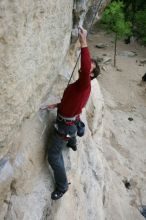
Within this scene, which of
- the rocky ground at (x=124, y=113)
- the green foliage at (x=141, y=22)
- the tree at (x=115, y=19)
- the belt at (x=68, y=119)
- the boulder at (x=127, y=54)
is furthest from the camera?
the green foliage at (x=141, y=22)

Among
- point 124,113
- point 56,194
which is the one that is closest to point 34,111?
point 56,194

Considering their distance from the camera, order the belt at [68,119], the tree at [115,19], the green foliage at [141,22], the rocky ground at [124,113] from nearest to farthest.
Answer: the belt at [68,119] → the rocky ground at [124,113] → the tree at [115,19] → the green foliage at [141,22]

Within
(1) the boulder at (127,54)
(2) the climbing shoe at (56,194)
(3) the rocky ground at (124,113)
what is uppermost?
(2) the climbing shoe at (56,194)

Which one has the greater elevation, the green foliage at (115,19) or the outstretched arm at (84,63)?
the outstretched arm at (84,63)

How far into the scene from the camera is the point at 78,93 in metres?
5.91

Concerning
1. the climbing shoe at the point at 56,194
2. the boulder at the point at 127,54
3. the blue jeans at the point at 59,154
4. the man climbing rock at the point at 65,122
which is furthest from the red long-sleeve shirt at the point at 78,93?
the boulder at the point at 127,54

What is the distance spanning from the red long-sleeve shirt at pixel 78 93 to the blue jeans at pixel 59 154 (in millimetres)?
257

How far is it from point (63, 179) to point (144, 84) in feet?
42.9

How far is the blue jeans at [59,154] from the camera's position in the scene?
20.7 ft

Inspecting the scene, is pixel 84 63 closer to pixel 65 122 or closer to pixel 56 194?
pixel 65 122

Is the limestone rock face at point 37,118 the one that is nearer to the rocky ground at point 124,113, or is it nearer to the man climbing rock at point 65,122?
the man climbing rock at point 65,122

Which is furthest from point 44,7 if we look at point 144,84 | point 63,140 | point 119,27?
point 119,27

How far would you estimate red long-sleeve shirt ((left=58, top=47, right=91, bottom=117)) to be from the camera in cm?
544

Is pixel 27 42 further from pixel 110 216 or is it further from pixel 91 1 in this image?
pixel 110 216
